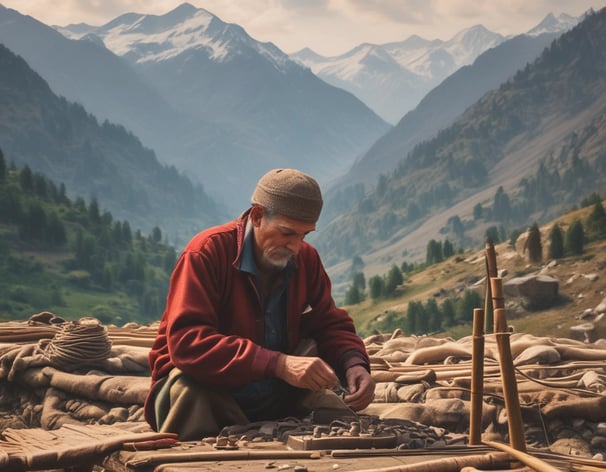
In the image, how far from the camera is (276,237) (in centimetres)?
549

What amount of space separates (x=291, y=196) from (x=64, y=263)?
104 metres

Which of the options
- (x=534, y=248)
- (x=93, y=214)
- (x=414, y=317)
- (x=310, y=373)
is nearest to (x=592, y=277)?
(x=534, y=248)

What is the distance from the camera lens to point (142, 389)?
31.8 feet

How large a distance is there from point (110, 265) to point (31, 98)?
3391 inches

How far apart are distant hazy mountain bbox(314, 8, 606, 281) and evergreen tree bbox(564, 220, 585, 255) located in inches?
4081

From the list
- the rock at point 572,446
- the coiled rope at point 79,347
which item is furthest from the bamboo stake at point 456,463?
the coiled rope at point 79,347

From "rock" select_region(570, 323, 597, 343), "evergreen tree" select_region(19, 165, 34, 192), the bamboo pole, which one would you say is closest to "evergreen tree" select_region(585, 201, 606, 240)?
"rock" select_region(570, 323, 597, 343)

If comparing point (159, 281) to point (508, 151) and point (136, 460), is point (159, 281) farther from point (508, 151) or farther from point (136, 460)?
point (136, 460)

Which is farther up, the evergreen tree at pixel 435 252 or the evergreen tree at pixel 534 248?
the evergreen tree at pixel 435 252

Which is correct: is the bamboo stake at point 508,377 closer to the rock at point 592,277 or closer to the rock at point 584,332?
the rock at point 584,332

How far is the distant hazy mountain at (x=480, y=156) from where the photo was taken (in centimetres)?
16850

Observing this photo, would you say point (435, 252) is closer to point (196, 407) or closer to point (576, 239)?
point (576, 239)

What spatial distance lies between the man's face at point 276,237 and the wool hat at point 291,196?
5cm

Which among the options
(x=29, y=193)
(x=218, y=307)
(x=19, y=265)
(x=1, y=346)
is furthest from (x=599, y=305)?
(x=29, y=193)
